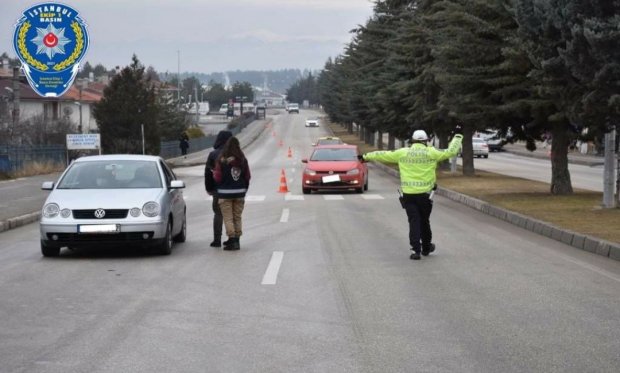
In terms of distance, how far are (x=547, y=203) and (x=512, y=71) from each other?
11.4ft

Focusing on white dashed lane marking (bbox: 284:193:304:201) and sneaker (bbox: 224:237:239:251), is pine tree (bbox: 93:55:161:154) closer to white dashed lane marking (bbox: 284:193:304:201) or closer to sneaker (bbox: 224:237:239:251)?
white dashed lane marking (bbox: 284:193:304:201)

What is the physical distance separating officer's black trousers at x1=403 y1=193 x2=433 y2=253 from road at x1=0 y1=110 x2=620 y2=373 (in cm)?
31

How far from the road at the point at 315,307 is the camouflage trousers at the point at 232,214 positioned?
440mm

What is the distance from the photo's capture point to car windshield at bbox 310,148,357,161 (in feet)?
98.9

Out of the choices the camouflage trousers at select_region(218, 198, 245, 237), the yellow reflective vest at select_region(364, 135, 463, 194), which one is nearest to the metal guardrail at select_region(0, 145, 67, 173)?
the camouflage trousers at select_region(218, 198, 245, 237)

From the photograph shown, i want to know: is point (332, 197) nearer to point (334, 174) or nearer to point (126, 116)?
point (334, 174)

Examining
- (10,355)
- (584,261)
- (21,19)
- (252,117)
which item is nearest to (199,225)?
(584,261)

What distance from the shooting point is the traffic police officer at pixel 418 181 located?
42.6 feet

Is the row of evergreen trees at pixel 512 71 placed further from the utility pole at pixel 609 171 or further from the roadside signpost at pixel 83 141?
the roadside signpost at pixel 83 141

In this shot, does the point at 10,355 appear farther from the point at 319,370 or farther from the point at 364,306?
the point at 364,306

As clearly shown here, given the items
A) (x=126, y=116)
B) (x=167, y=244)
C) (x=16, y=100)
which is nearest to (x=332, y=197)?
(x=167, y=244)

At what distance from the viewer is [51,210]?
1282 cm

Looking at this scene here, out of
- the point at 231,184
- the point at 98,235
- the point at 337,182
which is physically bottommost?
the point at 337,182

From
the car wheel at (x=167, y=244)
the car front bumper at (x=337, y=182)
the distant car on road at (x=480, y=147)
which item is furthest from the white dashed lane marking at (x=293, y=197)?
the distant car on road at (x=480, y=147)
